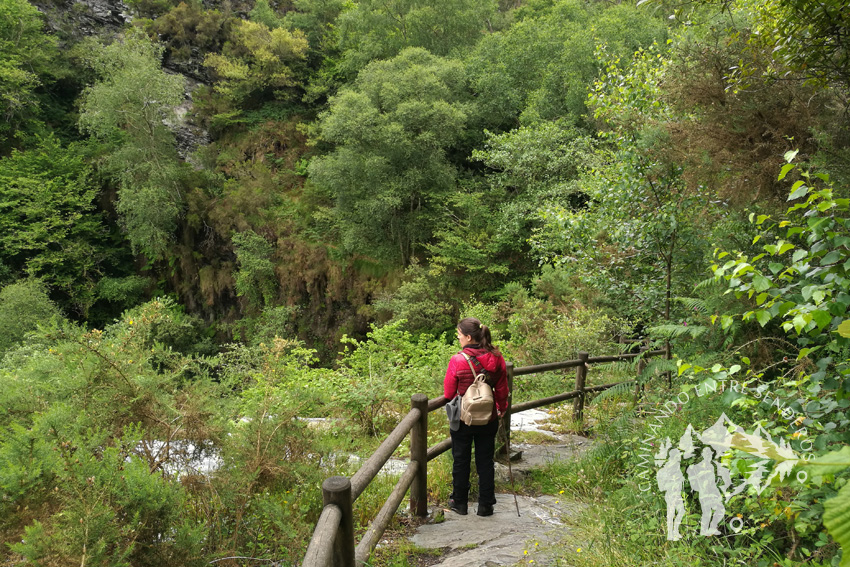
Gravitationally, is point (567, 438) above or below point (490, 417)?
below

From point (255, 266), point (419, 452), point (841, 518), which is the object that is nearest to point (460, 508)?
point (419, 452)

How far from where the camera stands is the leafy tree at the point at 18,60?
19.6m

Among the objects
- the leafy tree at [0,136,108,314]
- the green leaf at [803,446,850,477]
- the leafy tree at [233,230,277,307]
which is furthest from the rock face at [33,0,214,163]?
the green leaf at [803,446,850,477]

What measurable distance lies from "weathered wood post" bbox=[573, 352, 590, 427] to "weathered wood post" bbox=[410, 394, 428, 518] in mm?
3068

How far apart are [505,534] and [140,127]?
2148cm

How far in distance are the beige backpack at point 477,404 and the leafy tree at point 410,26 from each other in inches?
697

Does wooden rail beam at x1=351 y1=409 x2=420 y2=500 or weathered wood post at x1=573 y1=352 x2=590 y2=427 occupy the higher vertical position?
wooden rail beam at x1=351 y1=409 x2=420 y2=500

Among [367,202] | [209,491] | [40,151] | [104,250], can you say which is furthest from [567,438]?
[40,151]

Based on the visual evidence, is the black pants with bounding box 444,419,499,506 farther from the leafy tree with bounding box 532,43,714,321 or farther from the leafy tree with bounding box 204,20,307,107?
the leafy tree with bounding box 204,20,307,107

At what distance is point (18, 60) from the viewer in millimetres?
19922

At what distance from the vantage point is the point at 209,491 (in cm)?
280

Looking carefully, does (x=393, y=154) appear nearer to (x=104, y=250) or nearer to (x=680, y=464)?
(x=680, y=464)

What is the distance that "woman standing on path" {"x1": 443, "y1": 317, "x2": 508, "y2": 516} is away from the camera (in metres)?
3.49

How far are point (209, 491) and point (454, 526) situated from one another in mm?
1756
